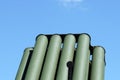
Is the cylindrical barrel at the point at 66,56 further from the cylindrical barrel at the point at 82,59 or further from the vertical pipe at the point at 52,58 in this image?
the cylindrical barrel at the point at 82,59

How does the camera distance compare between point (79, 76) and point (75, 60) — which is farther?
point (75, 60)

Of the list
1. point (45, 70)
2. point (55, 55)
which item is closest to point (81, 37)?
point (55, 55)

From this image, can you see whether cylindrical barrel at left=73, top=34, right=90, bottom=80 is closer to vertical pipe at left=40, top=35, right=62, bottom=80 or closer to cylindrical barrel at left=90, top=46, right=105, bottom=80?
cylindrical barrel at left=90, top=46, right=105, bottom=80

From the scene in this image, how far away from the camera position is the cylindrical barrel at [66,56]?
26.3 m

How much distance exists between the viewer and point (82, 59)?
27.3 meters

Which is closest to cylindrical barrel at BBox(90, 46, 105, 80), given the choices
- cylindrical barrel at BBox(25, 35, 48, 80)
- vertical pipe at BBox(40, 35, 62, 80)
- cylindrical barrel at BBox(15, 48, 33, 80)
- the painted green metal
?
the painted green metal

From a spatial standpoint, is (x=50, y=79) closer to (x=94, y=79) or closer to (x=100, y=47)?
(x=94, y=79)

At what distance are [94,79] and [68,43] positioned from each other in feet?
14.7

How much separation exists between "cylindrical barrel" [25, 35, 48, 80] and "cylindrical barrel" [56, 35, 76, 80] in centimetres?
188

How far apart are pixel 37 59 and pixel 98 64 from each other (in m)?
5.61

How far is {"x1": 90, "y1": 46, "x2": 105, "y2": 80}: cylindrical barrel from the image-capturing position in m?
27.4

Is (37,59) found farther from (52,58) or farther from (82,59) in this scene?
(82,59)

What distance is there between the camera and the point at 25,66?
28.6m

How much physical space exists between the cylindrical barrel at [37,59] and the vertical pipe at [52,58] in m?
0.55
